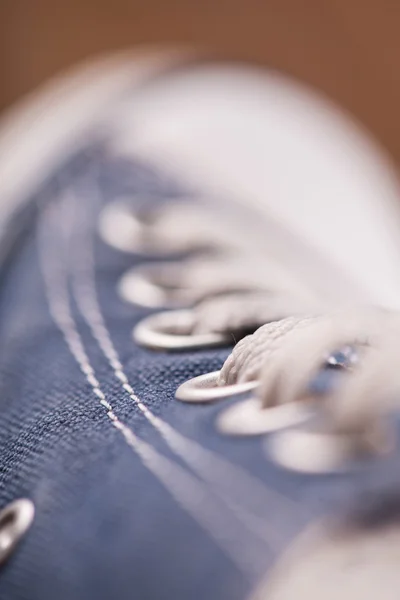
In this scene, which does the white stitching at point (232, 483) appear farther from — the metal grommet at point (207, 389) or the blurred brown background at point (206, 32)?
the blurred brown background at point (206, 32)

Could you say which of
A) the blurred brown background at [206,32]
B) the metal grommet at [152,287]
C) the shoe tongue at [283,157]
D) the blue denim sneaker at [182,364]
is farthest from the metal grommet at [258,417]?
the blurred brown background at [206,32]

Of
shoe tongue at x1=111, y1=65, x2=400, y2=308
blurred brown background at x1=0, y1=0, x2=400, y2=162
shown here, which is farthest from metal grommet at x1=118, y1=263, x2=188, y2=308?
blurred brown background at x1=0, y1=0, x2=400, y2=162

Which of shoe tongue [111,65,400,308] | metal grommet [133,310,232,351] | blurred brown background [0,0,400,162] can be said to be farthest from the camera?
blurred brown background [0,0,400,162]

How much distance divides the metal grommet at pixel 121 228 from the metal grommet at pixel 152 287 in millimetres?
30

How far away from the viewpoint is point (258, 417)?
0.82ft

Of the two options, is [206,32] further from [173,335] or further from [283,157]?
[173,335]

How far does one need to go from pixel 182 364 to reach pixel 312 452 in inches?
4.1

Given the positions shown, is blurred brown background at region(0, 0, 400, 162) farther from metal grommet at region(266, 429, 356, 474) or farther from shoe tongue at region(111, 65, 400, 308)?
metal grommet at region(266, 429, 356, 474)

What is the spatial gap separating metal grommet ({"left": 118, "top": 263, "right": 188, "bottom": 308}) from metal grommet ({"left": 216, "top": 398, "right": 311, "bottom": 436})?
6.3 inches

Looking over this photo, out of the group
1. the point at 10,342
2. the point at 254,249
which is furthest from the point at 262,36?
the point at 10,342

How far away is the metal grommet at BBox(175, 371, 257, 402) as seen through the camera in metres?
0.27

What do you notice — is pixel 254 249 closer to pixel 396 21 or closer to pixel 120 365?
pixel 120 365

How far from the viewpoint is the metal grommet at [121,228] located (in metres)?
0.50

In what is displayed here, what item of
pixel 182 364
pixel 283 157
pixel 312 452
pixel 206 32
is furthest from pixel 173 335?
pixel 206 32
